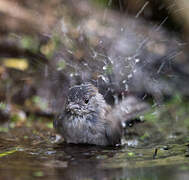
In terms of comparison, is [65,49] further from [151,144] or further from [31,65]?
[151,144]

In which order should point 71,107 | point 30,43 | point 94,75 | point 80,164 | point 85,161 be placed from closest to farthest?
point 80,164, point 85,161, point 71,107, point 94,75, point 30,43

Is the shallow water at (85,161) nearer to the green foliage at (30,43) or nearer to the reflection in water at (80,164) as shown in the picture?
the reflection in water at (80,164)

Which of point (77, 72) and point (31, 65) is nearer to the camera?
point (77, 72)

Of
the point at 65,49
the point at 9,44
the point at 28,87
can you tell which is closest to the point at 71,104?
the point at 65,49

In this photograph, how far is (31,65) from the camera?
25.7 ft

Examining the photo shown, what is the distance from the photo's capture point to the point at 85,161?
13.7 feet

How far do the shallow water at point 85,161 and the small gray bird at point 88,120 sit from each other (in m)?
0.18

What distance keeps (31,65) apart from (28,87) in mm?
464

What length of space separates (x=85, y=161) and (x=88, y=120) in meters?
1.19

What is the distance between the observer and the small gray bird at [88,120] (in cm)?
523

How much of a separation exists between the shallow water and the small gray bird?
0.59 feet

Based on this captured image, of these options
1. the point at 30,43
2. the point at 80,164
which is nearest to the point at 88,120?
the point at 80,164

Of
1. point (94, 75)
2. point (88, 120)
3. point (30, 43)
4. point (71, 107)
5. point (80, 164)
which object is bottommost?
point (80, 164)

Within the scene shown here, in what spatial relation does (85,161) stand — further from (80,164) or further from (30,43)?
(30,43)
